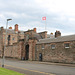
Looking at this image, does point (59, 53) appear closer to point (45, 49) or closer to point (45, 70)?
point (45, 49)

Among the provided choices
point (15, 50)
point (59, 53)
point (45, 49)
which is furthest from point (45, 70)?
point (15, 50)

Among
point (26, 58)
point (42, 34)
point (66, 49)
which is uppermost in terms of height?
point (42, 34)

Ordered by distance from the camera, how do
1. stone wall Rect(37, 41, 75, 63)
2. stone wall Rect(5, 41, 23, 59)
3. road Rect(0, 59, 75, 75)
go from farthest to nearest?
1. stone wall Rect(5, 41, 23, 59)
2. stone wall Rect(37, 41, 75, 63)
3. road Rect(0, 59, 75, 75)

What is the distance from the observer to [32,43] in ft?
124

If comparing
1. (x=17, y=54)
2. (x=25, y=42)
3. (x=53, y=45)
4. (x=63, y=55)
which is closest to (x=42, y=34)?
(x=25, y=42)

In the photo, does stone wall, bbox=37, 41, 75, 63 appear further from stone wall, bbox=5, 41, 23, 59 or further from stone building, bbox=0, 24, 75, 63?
stone wall, bbox=5, 41, 23, 59

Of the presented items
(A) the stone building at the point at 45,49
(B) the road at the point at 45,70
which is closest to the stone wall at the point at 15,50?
(A) the stone building at the point at 45,49

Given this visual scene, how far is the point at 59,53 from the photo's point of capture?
29.9 m

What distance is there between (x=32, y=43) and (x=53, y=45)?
27.3 ft

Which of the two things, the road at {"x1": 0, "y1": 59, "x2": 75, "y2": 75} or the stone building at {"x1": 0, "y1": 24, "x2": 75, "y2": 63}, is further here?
the stone building at {"x1": 0, "y1": 24, "x2": 75, "y2": 63}

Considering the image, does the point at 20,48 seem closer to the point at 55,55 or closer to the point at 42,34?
the point at 42,34

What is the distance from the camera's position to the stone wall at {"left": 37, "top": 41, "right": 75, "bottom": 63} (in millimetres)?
27484

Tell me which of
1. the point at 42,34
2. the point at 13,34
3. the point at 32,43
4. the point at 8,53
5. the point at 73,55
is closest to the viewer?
the point at 73,55

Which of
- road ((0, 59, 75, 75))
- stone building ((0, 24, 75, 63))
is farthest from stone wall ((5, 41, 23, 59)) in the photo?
road ((0, 59, 75, 75))
